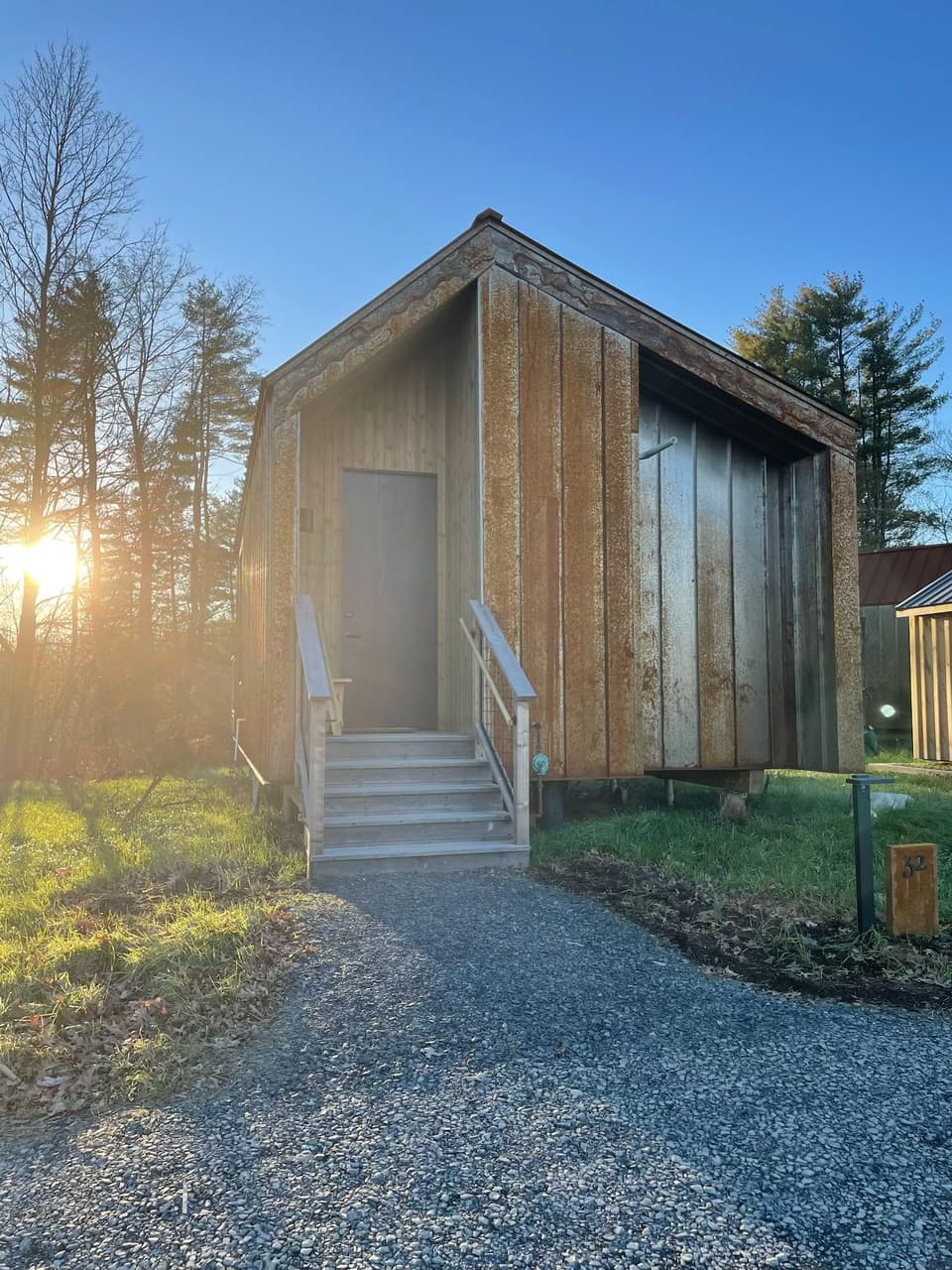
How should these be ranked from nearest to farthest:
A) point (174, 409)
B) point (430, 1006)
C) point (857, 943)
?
point (430, 1006), point (857, 943), point (174, 409)

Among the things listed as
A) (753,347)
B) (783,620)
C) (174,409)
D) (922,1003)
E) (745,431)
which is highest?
(753,347)

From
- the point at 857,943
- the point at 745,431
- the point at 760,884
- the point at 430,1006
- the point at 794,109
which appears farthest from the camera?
the point at 794,109

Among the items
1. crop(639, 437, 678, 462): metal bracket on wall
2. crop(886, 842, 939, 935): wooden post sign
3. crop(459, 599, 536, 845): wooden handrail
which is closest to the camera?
crop(886, 842, 939, 935): wooden post sign

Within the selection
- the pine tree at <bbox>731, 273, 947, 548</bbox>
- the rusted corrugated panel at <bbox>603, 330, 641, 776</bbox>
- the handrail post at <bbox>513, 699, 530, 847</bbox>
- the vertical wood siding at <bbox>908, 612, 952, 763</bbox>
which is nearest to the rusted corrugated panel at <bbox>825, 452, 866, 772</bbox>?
the rusted corrugated panel at <bbox>603, 330, 641, 776</bbox>

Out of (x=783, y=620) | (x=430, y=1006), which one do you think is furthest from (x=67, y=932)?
(x=783, y=620)

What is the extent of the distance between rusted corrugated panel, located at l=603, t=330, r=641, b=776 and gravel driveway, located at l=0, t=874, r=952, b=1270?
3.22 meters

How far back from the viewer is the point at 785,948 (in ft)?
12.3

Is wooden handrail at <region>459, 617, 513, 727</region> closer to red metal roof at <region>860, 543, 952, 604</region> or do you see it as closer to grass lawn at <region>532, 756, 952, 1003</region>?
grass lawn at <region>532, 756, 952, 1003</region>

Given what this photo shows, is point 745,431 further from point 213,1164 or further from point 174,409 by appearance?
point 174,409

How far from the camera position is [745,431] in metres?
7.17

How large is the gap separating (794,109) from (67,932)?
13.9m

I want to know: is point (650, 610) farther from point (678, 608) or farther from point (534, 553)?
point (534, 553)

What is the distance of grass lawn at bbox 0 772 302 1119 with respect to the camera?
2.65 metres

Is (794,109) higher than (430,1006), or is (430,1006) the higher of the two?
(794,109)
